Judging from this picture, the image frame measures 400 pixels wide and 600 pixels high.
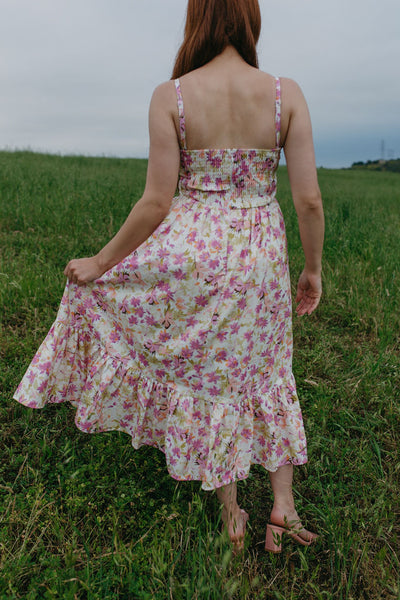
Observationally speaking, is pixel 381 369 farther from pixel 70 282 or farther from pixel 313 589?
pixel 70 282

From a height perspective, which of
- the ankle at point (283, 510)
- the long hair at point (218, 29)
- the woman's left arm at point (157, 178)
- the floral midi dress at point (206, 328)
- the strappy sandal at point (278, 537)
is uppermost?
the long hair at point (218, 29)

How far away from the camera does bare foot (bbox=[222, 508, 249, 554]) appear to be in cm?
195

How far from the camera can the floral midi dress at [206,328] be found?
6.02ft

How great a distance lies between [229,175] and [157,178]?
0.28 m

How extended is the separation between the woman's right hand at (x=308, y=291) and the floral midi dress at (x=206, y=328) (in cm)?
16

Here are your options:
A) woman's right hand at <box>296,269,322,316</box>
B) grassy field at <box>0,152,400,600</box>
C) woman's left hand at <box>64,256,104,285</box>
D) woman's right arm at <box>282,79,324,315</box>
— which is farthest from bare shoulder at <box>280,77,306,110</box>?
grassy field at <box>0,152,400,600</box>

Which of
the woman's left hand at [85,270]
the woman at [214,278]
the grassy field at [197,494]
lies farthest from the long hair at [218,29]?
the grassy field at [197,494]

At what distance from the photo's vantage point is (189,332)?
1.87m

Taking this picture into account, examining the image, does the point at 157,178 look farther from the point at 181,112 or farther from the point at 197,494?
the point at 197,494

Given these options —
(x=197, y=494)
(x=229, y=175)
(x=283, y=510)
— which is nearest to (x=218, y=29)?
(x=229, y=175)

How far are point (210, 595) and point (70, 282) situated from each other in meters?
1.39

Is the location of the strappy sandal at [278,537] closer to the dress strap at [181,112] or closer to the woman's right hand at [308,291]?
the woman's right hand at [308,291]

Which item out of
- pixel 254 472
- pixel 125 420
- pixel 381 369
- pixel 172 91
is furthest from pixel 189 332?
pixel 381 369

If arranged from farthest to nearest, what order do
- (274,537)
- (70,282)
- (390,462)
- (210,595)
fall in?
(390,462) < (70,282) < (274,537) < (210,595)
